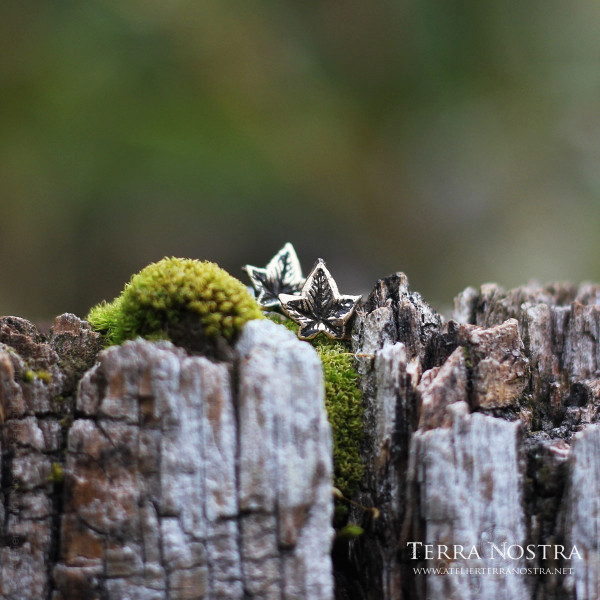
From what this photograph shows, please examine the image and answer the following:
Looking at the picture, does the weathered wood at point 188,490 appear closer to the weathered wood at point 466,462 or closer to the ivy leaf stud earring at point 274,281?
the weathered wood at point 466,462

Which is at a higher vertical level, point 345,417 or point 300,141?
point 300,141

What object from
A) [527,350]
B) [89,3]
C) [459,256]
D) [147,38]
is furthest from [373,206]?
[527,350]

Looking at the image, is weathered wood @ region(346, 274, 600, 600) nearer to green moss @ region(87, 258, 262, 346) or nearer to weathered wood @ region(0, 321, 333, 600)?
weathered wood @ region(0, 321, 333, 600)

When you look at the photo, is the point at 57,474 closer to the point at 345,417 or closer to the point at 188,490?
the point at 188,490

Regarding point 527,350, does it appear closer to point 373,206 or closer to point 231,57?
point 373,206

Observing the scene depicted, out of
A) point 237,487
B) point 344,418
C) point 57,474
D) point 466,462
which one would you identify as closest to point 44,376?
point 57,474

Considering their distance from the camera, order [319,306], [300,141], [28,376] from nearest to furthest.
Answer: [28,376] < [319,306] < [300,141]
